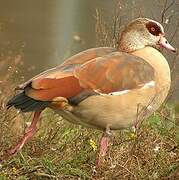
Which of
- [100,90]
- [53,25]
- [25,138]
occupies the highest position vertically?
[100,90]

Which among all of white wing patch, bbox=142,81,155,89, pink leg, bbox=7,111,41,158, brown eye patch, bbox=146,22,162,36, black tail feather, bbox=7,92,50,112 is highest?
brown eye patch, bbox=146,22,162,36

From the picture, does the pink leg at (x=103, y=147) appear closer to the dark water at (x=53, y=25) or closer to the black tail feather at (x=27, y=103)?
the black tail feather at (x=27, y=103)

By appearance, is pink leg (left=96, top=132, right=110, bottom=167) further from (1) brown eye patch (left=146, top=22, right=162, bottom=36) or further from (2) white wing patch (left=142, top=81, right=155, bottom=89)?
(1) brown eye patch (left=146, top=22, right=162, bottom=36)

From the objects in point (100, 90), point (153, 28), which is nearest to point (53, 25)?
point (153, 28)

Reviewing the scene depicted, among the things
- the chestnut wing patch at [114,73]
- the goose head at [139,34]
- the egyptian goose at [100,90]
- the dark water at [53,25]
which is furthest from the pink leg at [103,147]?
the dark water at [53,25]

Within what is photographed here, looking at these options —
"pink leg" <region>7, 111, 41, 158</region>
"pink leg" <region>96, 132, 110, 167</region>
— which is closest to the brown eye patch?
"pink leg" <region>96, 132, 110, 167</region>

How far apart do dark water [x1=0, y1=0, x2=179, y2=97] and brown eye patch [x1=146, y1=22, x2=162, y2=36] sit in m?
1.53

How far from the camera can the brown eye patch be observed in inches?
215

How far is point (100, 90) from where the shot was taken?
190 inches

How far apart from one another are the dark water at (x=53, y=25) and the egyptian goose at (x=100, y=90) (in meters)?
1.94

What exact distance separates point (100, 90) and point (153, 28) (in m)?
0.92

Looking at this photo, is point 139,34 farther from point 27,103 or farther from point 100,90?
point 27,103

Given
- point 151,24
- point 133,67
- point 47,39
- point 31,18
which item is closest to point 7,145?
point 133,67

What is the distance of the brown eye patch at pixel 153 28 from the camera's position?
5457 millimetres
